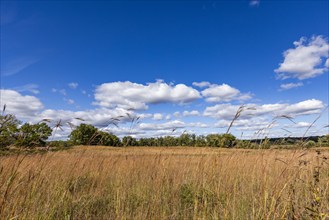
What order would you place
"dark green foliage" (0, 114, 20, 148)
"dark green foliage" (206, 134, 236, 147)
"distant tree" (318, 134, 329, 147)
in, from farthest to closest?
1. "distant tree" (318, 134, 329, 147)
2. "dark green foliage" (206, 134, 236, 147)
3. "dark green foliage" (0, 114, 20, 148)

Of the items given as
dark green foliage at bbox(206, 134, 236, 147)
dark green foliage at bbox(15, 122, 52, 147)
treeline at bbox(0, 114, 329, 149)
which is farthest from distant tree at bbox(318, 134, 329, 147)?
dark green foliage at bbox(15, 122, 52, 147)

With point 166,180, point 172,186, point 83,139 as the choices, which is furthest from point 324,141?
point 83,139

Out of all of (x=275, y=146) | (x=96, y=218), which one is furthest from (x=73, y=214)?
(x=275, y=146)

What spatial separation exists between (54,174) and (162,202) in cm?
241

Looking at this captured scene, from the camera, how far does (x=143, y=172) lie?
17.3 feet

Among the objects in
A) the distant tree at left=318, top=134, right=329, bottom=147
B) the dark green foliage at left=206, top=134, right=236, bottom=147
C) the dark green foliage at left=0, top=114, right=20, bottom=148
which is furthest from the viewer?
the distant tree at left=318, top=134, right=329, bottom=147

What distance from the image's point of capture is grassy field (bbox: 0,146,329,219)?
2.67 metres

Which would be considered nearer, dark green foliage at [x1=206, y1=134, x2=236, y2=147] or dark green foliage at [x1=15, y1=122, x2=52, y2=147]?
dark green foliage at [x1=15, y1=122, x2=52, y2=147]

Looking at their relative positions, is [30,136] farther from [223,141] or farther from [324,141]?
[324,141]

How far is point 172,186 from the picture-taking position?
457 centimetres

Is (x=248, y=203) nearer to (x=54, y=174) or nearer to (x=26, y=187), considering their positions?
(x=26, y=187)

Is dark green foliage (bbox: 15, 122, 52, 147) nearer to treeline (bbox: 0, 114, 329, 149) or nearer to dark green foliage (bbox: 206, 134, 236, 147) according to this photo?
treeline (bbox: 0, 114, 329, 149)

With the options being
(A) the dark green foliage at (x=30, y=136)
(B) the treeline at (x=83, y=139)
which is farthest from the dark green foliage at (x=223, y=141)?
(A) the dark green foliage at (x=30, y=136)

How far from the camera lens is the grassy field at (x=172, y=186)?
2666 mm
